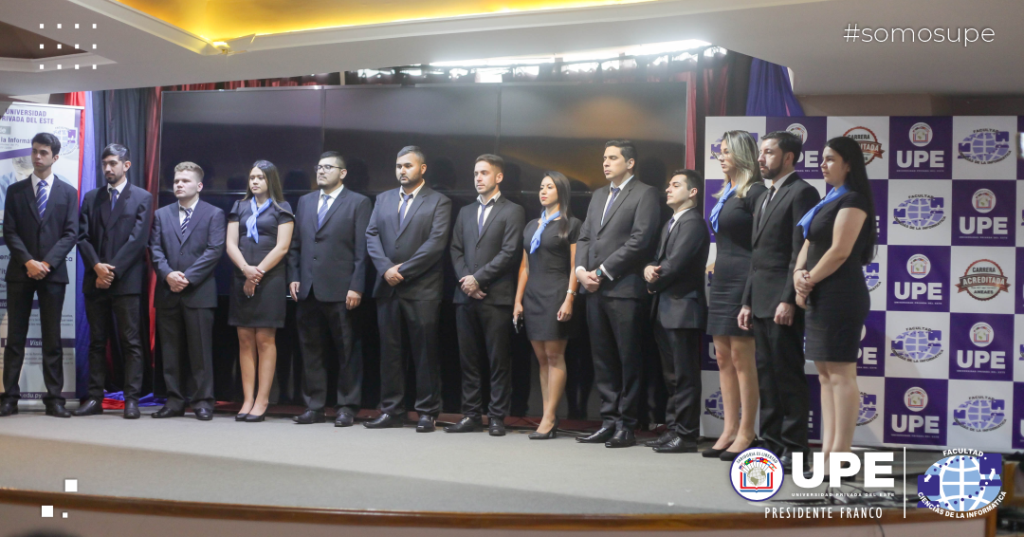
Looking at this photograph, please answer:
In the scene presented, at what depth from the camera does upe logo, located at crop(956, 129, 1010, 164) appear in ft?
14.2

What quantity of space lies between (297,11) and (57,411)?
9.89ft

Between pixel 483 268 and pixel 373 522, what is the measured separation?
2507 millimetres

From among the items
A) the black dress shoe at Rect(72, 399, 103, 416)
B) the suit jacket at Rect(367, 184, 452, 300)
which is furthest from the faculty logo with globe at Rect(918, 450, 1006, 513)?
the black dress shoe at Rect(72, 399, 103, 416)

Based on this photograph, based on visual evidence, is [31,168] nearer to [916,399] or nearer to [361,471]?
[361,471]

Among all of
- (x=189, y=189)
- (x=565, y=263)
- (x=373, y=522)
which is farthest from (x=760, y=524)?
(x=189, y=189)

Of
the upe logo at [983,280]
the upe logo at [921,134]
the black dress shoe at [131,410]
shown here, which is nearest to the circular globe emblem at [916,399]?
the upe logo at [983,280]

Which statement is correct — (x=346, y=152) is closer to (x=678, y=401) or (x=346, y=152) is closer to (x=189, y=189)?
(x=189, y=189)

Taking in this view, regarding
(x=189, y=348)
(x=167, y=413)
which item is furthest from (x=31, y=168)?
(x=167, y=413)

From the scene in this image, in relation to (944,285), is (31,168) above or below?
above

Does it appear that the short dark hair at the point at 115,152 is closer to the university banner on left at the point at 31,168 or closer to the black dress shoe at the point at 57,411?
the university banner on left at the point at 31,168

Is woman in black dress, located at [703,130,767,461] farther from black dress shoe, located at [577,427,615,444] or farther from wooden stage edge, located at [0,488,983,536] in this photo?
wooden stage edge, located at [0,488,983,536]

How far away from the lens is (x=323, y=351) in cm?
513

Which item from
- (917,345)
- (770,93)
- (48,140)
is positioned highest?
(770,93)

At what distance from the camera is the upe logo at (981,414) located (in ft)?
14.1
